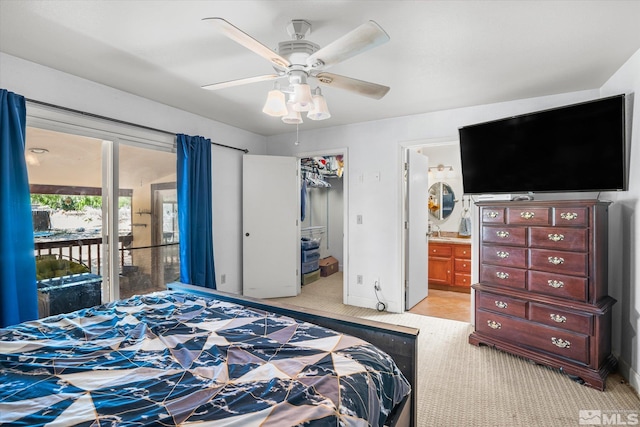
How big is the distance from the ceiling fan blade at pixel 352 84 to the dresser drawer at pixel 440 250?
11.3 feet

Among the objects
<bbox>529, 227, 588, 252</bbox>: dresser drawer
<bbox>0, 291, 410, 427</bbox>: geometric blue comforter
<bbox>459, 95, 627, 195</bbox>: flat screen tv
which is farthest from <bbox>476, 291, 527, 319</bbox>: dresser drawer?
<bbox>0, 291, 410, 427</bbox>: geometric blue comforter

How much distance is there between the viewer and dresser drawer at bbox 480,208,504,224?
2872mm

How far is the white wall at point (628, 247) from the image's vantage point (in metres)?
2.33

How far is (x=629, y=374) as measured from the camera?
7.77ft

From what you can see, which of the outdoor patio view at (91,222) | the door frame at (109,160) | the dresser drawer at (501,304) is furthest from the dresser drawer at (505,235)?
the door frame at (109,160)

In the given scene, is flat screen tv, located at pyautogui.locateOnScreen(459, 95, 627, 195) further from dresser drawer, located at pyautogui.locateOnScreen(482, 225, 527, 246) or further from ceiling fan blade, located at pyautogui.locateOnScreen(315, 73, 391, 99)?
ceiling fan blade, located at pyautogui.locateOnScreen(315, 73, 391, 99)

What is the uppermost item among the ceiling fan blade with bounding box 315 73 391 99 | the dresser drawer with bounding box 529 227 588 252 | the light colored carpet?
the ceiling fan blade with bounding box 315 73 391 99

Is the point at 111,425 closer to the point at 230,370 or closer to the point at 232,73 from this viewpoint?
the point at 230,370

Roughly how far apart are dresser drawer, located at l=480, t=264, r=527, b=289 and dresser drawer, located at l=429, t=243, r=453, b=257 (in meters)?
1.98

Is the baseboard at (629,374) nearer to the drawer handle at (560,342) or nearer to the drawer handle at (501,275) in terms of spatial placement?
the drawer handle at (560,342)

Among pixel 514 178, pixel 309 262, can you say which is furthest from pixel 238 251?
pixel 514 178

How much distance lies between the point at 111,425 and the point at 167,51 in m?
2.30

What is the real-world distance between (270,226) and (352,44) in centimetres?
329

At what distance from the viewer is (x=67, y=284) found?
279cm
